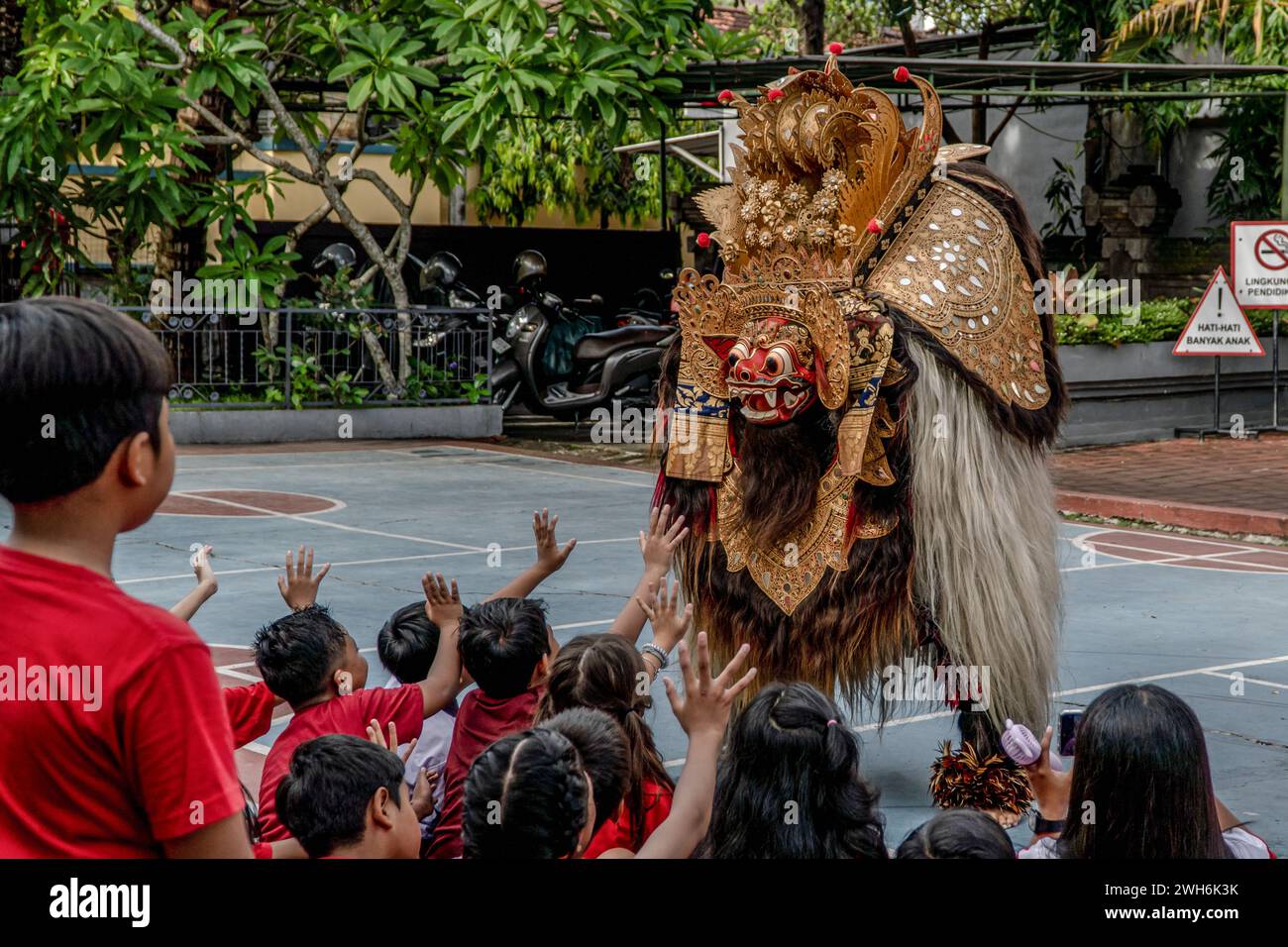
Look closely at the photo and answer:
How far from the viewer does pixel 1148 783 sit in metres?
3.04

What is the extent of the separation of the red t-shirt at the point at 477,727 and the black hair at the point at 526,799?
3.83 feet

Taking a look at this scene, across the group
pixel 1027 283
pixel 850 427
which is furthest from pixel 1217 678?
pixel 850 427

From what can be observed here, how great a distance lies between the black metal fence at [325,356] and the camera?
16625 mm

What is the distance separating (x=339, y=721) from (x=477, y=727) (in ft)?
1.38

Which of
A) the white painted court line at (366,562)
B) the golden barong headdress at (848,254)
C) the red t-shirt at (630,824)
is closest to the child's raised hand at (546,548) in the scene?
the golden barong headdress at (848,254)

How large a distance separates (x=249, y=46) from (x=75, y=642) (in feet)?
46.2

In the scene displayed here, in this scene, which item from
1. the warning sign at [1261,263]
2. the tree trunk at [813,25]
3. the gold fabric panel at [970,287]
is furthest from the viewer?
the tree trunk at [813,25]

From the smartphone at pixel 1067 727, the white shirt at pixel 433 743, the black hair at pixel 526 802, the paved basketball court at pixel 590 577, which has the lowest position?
the paved basketball court at pixel 590 577

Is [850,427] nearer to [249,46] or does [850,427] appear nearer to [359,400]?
[249,46]

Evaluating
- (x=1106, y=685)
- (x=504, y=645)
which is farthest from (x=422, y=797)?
(x=1106, y=685)
